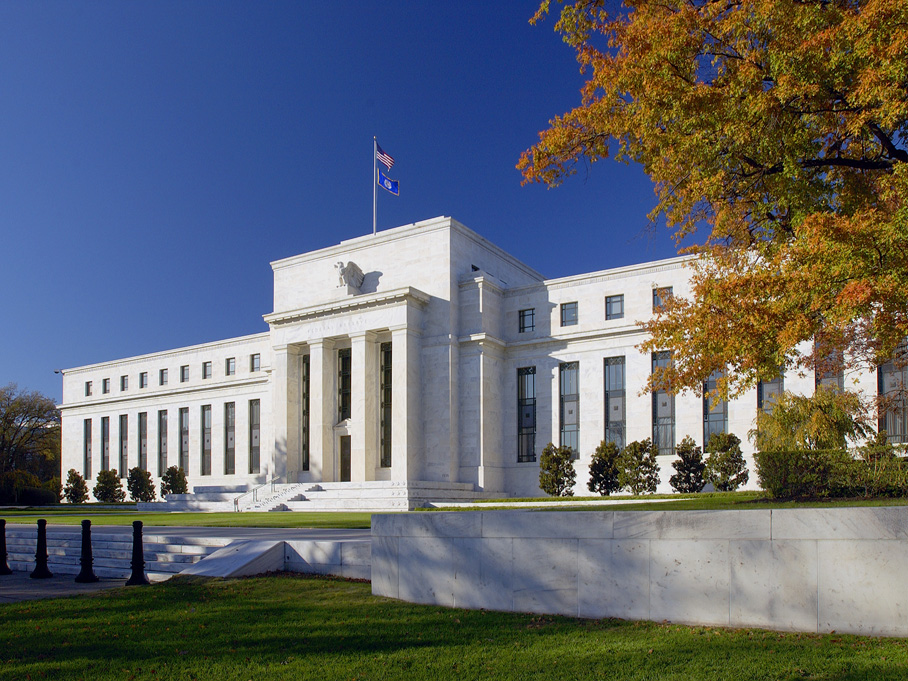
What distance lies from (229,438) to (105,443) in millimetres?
16313

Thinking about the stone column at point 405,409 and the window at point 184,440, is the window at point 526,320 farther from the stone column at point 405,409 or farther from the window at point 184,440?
the window at point 184,440

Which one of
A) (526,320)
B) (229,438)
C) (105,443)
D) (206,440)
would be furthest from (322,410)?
(105,443)

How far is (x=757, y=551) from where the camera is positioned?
8.99 metres

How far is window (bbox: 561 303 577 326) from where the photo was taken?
45219 mm

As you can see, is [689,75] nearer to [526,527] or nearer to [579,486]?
[526,527]

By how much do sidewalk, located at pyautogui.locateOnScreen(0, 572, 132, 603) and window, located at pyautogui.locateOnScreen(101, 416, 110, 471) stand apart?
2060 inches

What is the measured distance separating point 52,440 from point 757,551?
86.5 metres

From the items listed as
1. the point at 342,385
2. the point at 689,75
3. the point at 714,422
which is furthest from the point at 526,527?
the point at 342,385

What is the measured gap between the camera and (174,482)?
57.2m

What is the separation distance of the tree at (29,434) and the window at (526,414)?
52.1 meters

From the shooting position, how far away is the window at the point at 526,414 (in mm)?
45469

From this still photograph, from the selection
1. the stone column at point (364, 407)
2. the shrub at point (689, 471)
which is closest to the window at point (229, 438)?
the stone column at point (364, 407)

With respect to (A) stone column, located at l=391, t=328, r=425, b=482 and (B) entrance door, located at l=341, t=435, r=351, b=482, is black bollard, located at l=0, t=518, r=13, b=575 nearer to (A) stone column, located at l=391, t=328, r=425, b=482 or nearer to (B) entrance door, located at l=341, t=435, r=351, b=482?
(A) stone column, located at l=391, t=328, r=425, b=482

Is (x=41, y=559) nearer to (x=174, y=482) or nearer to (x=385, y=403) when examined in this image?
(x=385, y=403)
